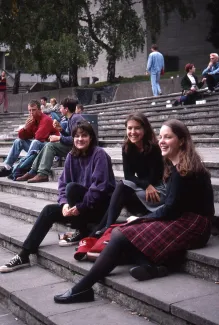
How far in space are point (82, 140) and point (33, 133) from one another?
161 inches

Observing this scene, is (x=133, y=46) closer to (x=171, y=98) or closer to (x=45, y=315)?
(x=171, y=98)

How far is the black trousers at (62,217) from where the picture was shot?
560 centimetres

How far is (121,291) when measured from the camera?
4371mm

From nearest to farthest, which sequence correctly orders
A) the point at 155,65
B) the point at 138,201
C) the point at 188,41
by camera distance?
the point at 138,201 < the point at 155,65 < the point at 188,41

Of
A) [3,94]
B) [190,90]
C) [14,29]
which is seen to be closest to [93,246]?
[190,90]

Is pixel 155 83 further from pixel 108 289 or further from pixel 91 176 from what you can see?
pixel 108 289

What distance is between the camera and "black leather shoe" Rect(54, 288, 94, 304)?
4426mm

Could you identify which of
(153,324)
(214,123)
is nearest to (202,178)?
(153,324)

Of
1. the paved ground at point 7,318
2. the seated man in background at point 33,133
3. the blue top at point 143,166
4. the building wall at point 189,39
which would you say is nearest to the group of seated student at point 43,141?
the seated man in background at point 33,133

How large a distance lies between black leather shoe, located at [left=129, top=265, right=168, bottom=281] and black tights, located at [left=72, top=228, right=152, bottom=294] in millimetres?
78

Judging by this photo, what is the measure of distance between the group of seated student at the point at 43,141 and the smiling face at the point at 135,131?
263 cm

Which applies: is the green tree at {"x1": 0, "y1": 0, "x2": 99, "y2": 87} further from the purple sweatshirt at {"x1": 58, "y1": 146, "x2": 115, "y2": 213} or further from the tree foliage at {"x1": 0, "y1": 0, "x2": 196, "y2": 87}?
the purple sweatshirt at {"x1": 58, "y1": 146, "x2": 115, "y2": 213}

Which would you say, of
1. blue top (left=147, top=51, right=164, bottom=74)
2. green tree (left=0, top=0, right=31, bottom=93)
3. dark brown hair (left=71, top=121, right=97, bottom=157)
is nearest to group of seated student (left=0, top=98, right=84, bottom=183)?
dark brown hair (left=71, top=121, right=97, bottom=157)

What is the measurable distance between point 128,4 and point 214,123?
1479cm
